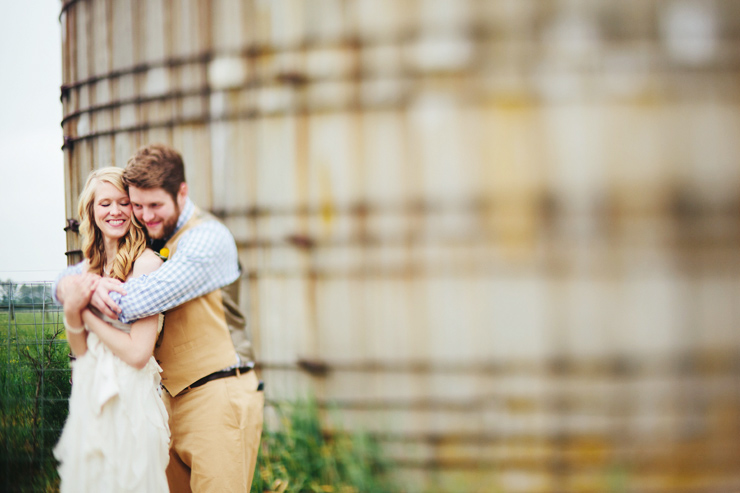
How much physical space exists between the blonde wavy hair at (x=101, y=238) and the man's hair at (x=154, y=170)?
62mm

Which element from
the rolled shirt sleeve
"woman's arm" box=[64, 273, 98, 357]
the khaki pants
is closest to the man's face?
the rolled shirt sleeve

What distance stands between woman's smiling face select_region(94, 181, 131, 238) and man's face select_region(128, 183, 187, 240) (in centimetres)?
5

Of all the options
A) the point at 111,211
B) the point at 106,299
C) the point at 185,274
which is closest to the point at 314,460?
the point at 185,274

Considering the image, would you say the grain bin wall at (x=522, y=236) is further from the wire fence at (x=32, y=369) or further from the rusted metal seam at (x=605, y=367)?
the wire fence at (x=32, y=369)

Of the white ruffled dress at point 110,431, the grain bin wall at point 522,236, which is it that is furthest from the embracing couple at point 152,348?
the grain bin wall at point 522,236

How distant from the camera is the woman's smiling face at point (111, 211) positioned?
7.70 ft

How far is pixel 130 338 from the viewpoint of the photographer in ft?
7.46

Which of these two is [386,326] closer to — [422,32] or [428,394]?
[428,394]

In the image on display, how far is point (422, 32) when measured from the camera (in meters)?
3.63

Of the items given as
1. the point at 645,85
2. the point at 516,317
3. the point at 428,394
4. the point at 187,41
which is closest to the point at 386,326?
the point at 428,394

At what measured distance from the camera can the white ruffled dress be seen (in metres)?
2.17

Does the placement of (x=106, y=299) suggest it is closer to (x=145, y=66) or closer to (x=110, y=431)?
(x=110, y=431)

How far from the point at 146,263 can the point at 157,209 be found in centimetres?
25

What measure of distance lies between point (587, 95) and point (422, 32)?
1.06 metres
